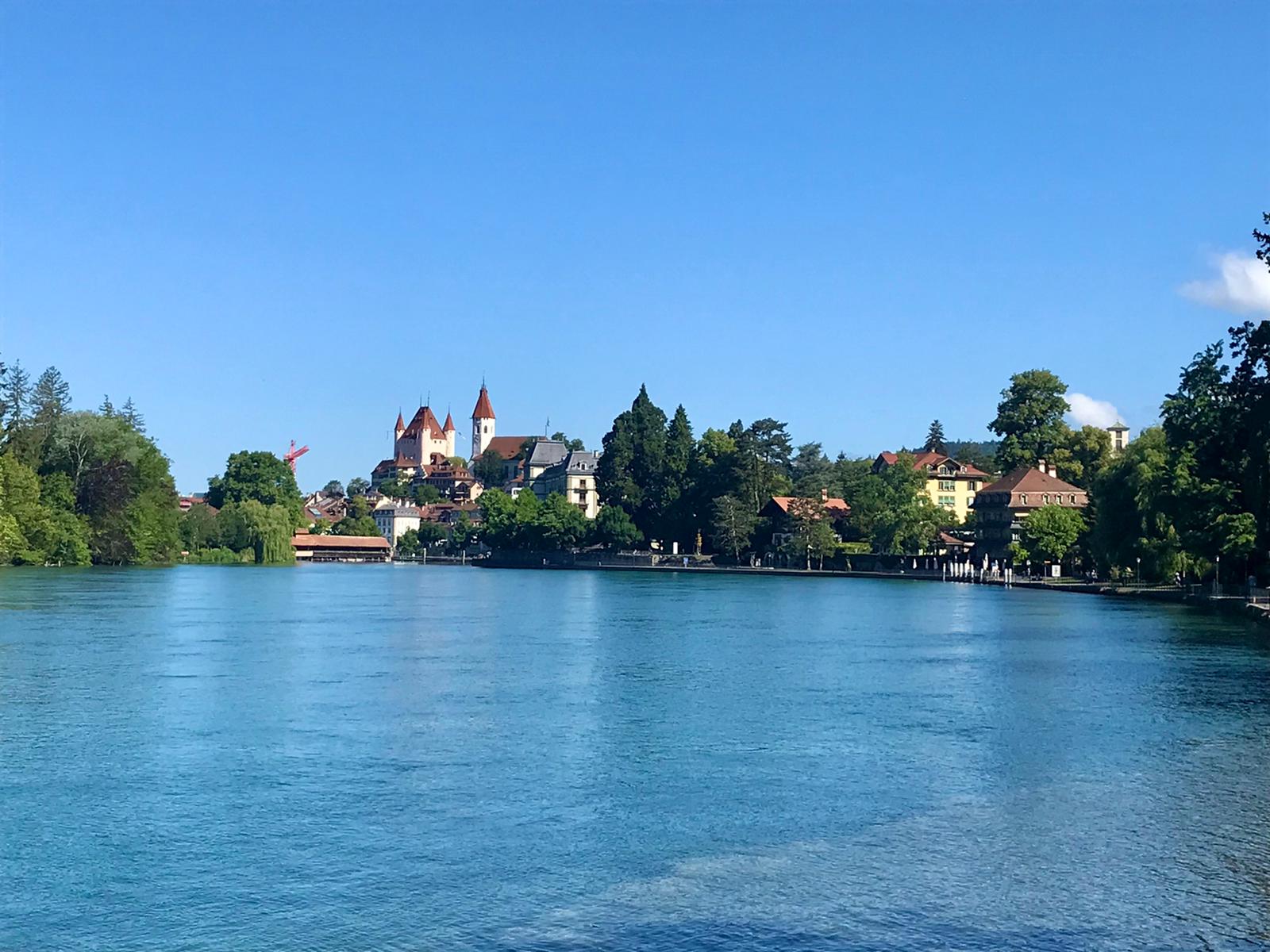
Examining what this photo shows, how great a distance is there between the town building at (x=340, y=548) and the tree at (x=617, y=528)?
179ft

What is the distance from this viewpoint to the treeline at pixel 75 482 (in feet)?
273

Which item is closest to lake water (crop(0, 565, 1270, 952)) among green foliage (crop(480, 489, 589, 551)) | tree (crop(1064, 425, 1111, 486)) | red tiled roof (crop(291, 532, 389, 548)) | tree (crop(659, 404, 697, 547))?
tree (crop(1064, 425, 1111, 486))

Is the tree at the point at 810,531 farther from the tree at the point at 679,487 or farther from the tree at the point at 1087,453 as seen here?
the tree at the point at 1087,453

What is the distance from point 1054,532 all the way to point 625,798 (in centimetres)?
8214

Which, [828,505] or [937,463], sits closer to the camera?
[828,505]

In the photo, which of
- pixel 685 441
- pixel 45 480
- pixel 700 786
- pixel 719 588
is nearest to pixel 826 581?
pixel 719 588

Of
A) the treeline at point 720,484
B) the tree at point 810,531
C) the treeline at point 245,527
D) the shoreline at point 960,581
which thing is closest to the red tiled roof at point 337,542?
the shoreline at point 960,581

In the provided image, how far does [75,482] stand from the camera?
294 feet

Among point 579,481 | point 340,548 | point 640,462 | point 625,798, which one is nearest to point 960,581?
point 640,462

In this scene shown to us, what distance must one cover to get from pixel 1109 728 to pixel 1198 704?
4.23 meters

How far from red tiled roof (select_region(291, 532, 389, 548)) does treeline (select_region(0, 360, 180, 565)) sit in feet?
272

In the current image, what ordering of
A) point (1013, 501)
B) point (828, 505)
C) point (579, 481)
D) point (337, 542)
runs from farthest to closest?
point (337, 542) < point (579, 481) < point (828, 505) < point (1013, 501)

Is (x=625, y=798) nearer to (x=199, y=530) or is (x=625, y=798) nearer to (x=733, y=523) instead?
(x=733, y=523)

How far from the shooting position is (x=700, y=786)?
1962cm
